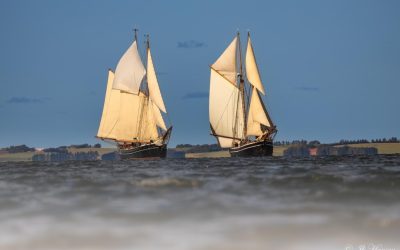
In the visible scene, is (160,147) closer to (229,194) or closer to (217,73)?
(217,73)

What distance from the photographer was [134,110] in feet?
404

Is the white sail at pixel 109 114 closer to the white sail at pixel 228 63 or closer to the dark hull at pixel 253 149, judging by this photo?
the white sail at pixel 228 63

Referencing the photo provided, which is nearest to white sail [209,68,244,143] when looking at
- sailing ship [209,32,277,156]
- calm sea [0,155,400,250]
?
sailing ship [209,32,277,156]

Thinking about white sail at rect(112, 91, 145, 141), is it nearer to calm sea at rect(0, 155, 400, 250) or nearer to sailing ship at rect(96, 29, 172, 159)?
sailing ship at rect(96, 29, 172, 159)

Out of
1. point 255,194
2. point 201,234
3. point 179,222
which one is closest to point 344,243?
point 201,234

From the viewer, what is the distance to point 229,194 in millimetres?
17734

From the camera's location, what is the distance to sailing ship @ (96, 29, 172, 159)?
120188mm

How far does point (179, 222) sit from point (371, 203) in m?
5.32

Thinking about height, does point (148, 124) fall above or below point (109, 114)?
below

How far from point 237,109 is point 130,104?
21369 mm

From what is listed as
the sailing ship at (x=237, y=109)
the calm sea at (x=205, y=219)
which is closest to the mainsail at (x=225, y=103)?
the sailing ship at (x=237, y=109)

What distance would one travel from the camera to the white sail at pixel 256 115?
11512cm

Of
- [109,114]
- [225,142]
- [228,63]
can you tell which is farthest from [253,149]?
[109,114]

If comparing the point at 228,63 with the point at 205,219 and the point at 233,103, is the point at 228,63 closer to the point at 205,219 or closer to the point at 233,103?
the point at 233,103
